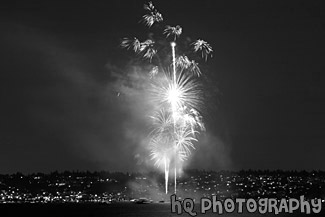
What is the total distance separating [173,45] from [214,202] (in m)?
18.9

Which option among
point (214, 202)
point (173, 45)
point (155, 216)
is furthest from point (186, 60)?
point (155, 216)

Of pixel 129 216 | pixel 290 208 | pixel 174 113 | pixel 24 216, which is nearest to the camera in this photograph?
pixel 290 208

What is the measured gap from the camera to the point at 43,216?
159 meters

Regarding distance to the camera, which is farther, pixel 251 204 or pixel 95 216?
pixel 95 216

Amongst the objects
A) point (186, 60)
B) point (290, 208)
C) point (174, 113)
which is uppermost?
point (186, 60)

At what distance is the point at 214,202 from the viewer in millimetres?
59281

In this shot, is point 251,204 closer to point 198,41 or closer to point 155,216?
point 198,41

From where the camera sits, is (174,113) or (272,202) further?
(174,113)

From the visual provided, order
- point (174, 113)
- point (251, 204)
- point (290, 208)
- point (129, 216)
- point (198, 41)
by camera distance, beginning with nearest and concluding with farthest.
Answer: point (251, 204) → point (290, 208) → point (198, 41) → point (174, 113) → point (129, 216)

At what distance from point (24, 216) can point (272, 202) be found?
105 metres

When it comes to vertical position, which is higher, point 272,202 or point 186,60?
point 186,60

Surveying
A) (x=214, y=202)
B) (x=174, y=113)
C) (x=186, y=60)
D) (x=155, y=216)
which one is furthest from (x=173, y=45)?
(x=155, y=216)

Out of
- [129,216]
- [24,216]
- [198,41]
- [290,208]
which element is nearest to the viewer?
[290,208]

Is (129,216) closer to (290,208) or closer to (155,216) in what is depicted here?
(155,216)
